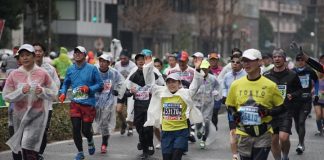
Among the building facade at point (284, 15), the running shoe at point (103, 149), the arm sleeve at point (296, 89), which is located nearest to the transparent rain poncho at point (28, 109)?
the arm sleeve at point (296, 89)

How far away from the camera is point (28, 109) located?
10.7m

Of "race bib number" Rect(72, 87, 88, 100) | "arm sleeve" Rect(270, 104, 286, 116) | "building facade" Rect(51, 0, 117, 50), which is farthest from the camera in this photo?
"building facade" Rect(51, 0, 117, 50)

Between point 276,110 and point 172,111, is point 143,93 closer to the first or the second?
point 172,111

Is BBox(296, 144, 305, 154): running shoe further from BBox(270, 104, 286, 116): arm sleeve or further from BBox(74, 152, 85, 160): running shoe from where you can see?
BBox(270, 104, 286, 116): arm sleeve

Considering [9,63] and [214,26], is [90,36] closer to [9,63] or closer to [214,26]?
[214,26]

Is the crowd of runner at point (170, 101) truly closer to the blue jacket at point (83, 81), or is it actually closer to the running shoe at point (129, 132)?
the blue jacket at point (83, 81)

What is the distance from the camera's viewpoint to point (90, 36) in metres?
65.4

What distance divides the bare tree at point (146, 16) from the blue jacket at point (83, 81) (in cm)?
4947

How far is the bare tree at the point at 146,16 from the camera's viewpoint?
6325cm

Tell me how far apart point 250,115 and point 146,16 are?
5426 centimetres

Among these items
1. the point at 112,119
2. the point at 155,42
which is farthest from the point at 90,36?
the point at 112,119

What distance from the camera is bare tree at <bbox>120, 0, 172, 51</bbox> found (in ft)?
208

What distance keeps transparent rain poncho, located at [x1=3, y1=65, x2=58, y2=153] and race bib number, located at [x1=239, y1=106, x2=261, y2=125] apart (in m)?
2.75

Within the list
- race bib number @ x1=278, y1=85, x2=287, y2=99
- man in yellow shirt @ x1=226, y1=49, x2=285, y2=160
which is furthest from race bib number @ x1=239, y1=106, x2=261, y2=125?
race bib number @ x1=278, y1=85, x2=287, y2=99
